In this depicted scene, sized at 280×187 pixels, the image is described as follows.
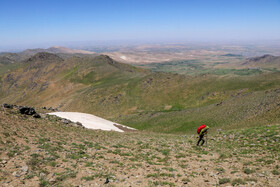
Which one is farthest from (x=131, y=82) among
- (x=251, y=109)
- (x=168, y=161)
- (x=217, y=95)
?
(x=168, y=161)

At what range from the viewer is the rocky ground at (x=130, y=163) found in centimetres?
1094

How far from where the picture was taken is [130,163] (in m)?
14.7

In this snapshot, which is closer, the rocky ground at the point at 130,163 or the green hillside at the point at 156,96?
the rocky ground at the point at 130,163

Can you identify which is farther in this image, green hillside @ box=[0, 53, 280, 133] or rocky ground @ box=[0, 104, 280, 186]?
green hillside @ box=[0, 53, 280, 133]

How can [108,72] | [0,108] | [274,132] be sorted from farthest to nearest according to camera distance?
[108,72]
[0,108]
[274,132]

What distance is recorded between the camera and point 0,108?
23.8 m

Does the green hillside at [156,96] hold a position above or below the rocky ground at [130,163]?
below

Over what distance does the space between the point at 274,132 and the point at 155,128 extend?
121 ft

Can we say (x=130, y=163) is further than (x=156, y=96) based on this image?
No

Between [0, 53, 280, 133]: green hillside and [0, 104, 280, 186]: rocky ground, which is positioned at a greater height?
[0, 104, 280, 186]: rocky ground

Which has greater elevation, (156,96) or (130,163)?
(130,163)

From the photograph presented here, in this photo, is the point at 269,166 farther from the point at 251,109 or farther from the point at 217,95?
the point at 217,95

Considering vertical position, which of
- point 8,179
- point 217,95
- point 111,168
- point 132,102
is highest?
point 8,179

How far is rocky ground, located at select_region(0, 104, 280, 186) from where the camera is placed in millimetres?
10938
